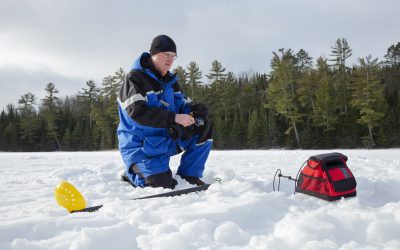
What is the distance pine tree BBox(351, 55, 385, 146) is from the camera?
98.9ft

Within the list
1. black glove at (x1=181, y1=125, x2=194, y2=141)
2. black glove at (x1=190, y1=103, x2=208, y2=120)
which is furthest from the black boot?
black glove at (x1=190, y1=103, x2=208, y2=120)

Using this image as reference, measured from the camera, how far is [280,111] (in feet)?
111

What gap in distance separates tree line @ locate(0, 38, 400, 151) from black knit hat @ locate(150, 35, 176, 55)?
30.2m

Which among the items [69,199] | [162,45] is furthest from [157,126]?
[69,199]

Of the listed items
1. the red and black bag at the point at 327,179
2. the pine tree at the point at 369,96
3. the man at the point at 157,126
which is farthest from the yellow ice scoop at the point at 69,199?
the pine tree at the point at 369,96

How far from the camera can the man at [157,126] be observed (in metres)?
3.63

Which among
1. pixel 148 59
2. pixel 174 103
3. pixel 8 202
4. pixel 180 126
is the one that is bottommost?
pixel 8 202

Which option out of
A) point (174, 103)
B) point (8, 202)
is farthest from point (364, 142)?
point (8, 202)

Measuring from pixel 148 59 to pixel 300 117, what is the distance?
113 feet

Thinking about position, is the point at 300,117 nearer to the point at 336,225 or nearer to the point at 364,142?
the point at 364,142

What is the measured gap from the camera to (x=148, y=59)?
405cm

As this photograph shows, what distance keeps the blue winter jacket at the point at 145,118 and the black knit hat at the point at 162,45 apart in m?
0.16

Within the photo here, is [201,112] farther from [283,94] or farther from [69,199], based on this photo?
[283,94]

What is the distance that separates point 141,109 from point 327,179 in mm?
2000
